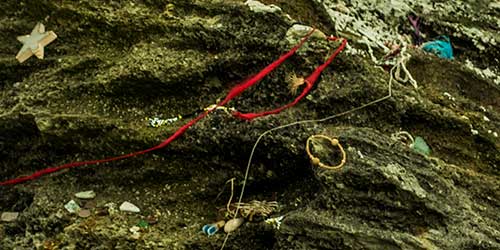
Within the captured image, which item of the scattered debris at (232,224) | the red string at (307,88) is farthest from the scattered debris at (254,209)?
the red string at (307,88)

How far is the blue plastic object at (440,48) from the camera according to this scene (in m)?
4.22

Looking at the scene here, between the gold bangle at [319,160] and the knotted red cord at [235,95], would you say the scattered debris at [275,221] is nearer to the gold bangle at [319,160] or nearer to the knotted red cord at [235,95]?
the gold bangle at [319,160]

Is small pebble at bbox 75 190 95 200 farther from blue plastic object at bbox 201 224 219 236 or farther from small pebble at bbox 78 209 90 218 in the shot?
blue plastic object at bbox 201 224 219 236

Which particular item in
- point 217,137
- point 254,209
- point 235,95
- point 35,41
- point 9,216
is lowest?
point 9,216

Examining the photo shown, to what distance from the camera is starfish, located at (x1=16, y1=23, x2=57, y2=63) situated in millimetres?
3432

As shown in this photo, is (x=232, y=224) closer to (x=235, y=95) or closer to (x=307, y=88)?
(x=235, y=95)

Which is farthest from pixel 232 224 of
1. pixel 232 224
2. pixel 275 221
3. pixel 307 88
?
pixel 307 88

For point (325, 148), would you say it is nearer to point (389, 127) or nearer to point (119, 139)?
point (389, 127)

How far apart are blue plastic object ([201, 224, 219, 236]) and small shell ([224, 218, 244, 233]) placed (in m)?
0.05

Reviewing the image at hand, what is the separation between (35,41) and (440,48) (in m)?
2.70

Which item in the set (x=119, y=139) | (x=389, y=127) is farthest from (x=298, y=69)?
(x=119, y=139)

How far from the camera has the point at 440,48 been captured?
4.26m

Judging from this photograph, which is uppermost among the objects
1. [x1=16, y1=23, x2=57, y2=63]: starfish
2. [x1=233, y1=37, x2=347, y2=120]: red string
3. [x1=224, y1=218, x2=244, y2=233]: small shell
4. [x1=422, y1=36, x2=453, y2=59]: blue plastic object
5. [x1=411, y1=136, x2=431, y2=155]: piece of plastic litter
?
[x1=16, y1=23, x2=57, y2=63]: starfish

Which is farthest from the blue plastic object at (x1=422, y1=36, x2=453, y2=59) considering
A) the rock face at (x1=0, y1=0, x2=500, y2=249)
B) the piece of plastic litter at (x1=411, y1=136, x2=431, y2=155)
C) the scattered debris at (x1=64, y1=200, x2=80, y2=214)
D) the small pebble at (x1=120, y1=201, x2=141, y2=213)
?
the scattered debris at (x1=64, y1=200, x2=80, y2=214)
